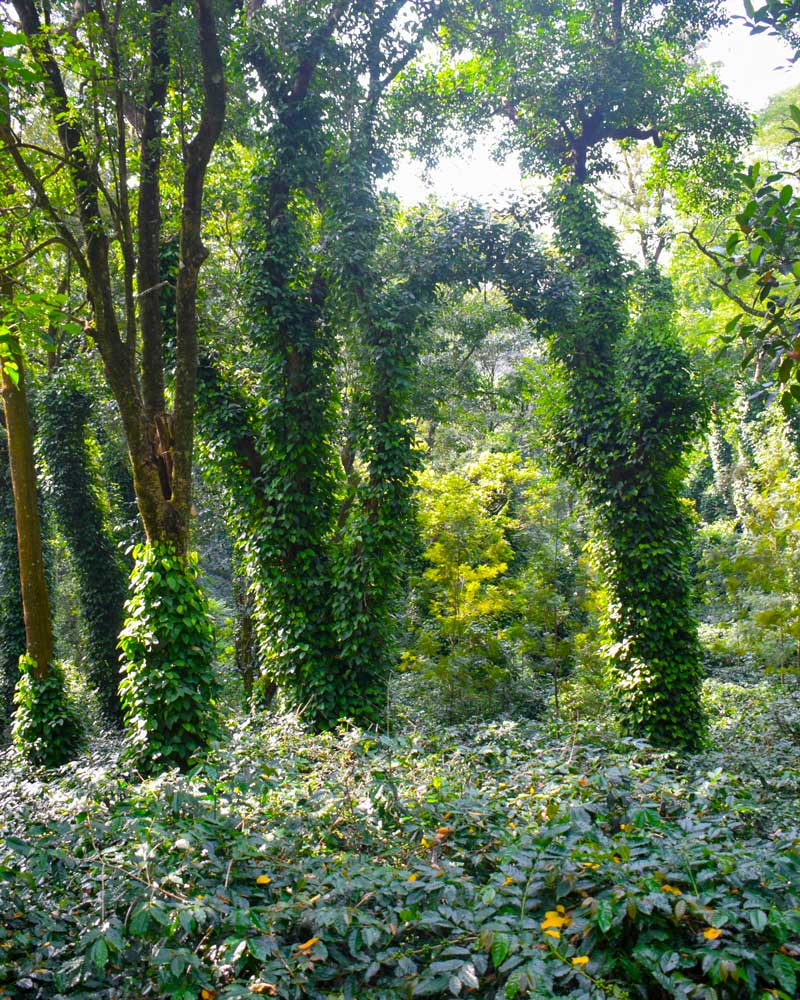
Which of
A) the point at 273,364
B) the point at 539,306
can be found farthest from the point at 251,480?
the point at 539,306

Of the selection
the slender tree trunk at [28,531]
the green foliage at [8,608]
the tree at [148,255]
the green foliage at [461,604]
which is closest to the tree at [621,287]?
the green foliage at [461,604]

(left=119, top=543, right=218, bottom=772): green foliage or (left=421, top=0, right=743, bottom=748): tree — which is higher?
(left=421, top=0, right=743, bottom=748): tree

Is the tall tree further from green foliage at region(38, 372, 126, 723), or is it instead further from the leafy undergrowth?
the leafy undergrowth

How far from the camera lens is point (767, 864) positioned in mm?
2445

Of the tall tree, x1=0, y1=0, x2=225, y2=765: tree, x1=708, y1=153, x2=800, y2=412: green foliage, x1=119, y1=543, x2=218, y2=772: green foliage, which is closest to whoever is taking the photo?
x1=708, y1=153, x2=800, y2=412: green foliage

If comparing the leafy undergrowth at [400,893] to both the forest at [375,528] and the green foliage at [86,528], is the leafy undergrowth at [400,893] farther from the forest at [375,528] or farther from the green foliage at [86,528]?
the green foliage at [86,528]

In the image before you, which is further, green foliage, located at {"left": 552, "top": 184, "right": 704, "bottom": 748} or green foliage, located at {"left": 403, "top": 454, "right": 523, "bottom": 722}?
green foliage, located at {"left": 403, "top": 454, "right": 523, "bottom": 722}

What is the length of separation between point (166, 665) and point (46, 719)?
3.55m

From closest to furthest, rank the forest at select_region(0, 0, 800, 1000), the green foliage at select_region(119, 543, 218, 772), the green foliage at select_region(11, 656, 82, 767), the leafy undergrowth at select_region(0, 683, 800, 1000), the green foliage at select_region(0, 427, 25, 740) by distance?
the leafy undergrowth at select_region(0, 683, 800, 1000) → the forest at select_region(0, 0, 800, 1000) → the green foliage at select_region(119, 543, 218, 772) → the green foliage at select_region(11, 656, 82, 767) → the green foliage at select_region(0, 427, 25, 740)

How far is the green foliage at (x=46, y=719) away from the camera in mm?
9227

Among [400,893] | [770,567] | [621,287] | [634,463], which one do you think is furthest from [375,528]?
[770,567]

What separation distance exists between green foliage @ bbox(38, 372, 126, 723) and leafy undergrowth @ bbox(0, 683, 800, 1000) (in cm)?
943

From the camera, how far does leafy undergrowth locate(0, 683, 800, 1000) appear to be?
83.4 inches

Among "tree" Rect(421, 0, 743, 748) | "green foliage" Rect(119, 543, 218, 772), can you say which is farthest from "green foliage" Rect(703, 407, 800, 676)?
"green foliage" Rect(119, 543, 218, 772)
